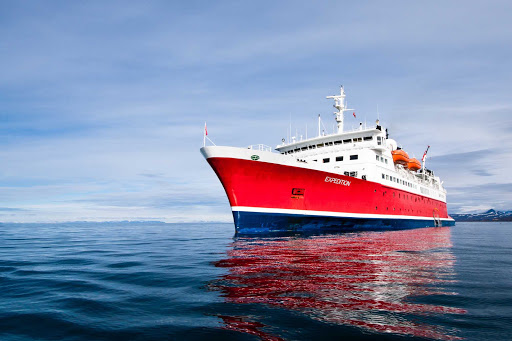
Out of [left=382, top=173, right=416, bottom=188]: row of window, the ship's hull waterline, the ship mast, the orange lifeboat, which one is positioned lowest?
the ship's hull waterline

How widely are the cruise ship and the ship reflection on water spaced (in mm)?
9947

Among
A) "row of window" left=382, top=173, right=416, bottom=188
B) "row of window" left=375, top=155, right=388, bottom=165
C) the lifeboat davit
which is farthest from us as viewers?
the lifeboat davit

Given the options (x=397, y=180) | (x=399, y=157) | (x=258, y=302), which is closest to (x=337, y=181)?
(x=397, y=180)

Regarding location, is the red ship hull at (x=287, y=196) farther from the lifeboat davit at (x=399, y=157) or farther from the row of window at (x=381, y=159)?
the lifeboat davit at (x=399, y=157)

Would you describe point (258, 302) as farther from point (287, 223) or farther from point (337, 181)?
point (337, 181)

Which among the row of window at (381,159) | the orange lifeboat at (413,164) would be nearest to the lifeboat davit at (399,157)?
the orange lifeboat at (413,164)

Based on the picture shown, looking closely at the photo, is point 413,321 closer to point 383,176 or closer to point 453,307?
point 453,307

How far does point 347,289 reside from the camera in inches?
247

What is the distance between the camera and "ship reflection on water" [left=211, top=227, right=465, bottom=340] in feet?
14.3

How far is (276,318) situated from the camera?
4531 mm

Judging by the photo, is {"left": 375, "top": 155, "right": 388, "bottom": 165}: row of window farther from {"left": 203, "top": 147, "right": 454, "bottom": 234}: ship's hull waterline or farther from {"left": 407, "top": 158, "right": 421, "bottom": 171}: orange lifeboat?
{"left": 407, "top": 158, "right": 421, "bottom": 171}: orange lifeboat

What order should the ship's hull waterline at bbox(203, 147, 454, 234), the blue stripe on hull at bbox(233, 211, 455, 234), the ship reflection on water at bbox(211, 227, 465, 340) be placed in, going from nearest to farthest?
the ship reflection on water at bbox(211, 227, 465, 340) < the ship's hull waterline at bbox(203, 147, 454, 234) < the blue stripe on hull at bbox(233, 211, 455, 234)

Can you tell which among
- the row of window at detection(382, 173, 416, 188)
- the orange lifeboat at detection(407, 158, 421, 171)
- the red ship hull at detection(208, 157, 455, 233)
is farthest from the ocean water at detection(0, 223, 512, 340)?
the orange lifeboat at detection(407, 158, 421, 171)

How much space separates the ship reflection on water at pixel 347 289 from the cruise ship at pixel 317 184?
9.95 m
